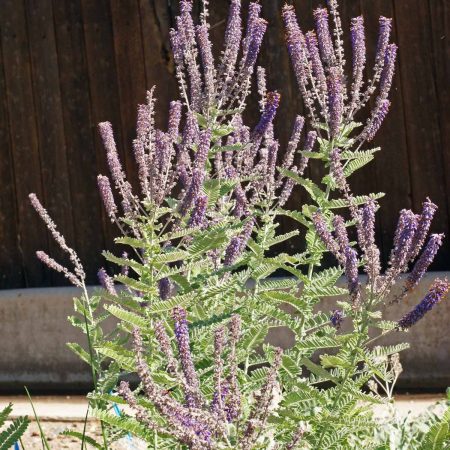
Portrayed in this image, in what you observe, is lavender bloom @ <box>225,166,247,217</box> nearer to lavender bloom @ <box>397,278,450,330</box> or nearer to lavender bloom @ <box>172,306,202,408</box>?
lavender bloom @ <box>397,278,450,330</box>

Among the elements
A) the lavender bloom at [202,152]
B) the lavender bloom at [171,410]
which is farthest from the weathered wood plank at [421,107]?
the lavender bloom at [171,410]

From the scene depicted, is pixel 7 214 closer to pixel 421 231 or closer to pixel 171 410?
pixel 421 231

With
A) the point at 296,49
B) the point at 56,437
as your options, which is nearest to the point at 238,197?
the point at 296,49

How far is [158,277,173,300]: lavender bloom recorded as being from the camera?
312cm

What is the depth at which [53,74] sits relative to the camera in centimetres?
797

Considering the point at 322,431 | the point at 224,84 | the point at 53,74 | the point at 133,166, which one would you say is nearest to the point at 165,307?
the point at 322,431

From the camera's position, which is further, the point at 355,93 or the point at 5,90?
the point at 5,90

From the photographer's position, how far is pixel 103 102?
25.4 ft

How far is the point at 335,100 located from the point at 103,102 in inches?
191

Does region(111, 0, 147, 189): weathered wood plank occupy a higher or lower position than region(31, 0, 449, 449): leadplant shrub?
higher

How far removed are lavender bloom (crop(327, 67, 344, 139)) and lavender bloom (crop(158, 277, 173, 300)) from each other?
0.56 m

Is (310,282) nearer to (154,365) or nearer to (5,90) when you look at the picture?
(154,365)

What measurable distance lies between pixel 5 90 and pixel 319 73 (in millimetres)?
5211

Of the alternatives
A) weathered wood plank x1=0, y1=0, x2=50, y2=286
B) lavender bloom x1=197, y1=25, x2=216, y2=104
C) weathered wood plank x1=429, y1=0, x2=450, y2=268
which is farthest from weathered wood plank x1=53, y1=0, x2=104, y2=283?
lavender bloom x1=197, y1=25, x2=216, y2=104
